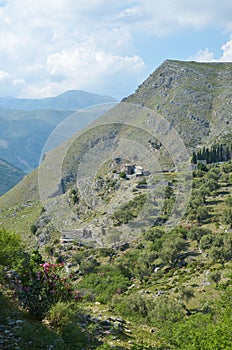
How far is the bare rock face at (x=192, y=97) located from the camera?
446 ft

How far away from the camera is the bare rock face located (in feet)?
446

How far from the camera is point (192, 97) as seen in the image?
520ft

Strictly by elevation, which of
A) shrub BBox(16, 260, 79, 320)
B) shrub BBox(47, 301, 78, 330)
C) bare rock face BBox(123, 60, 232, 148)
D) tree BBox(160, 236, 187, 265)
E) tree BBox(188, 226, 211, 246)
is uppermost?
bare rock face BBox(123, 60, 232, 148)

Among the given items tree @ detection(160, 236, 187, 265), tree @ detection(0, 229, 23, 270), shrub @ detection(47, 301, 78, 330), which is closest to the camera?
shrub @ detection(47, 301, 78, 330)

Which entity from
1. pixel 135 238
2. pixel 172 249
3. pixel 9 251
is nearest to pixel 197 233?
pixel 172 249

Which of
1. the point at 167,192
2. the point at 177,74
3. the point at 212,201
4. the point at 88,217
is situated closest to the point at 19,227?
the point at 88,217

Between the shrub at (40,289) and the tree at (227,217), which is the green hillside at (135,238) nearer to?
the shrub at (40,289)

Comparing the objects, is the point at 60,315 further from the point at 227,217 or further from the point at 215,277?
the point at 227,217

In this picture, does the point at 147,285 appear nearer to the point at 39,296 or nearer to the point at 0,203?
the point at 39,296

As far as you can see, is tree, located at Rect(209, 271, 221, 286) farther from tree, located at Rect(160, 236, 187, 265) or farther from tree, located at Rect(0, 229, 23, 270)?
tree, located at Rect(0, 229, 23, 270)

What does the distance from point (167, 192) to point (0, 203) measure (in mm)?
104377

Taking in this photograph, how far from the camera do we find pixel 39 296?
Answer: 1041 cm

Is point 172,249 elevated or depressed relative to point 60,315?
depressed

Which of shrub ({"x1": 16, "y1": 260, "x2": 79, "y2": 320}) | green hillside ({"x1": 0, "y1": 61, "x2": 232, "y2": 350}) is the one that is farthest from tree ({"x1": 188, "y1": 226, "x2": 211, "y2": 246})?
shrub ({"x1": 16, "y1": 260, "x2": 79, "y2": 320})
